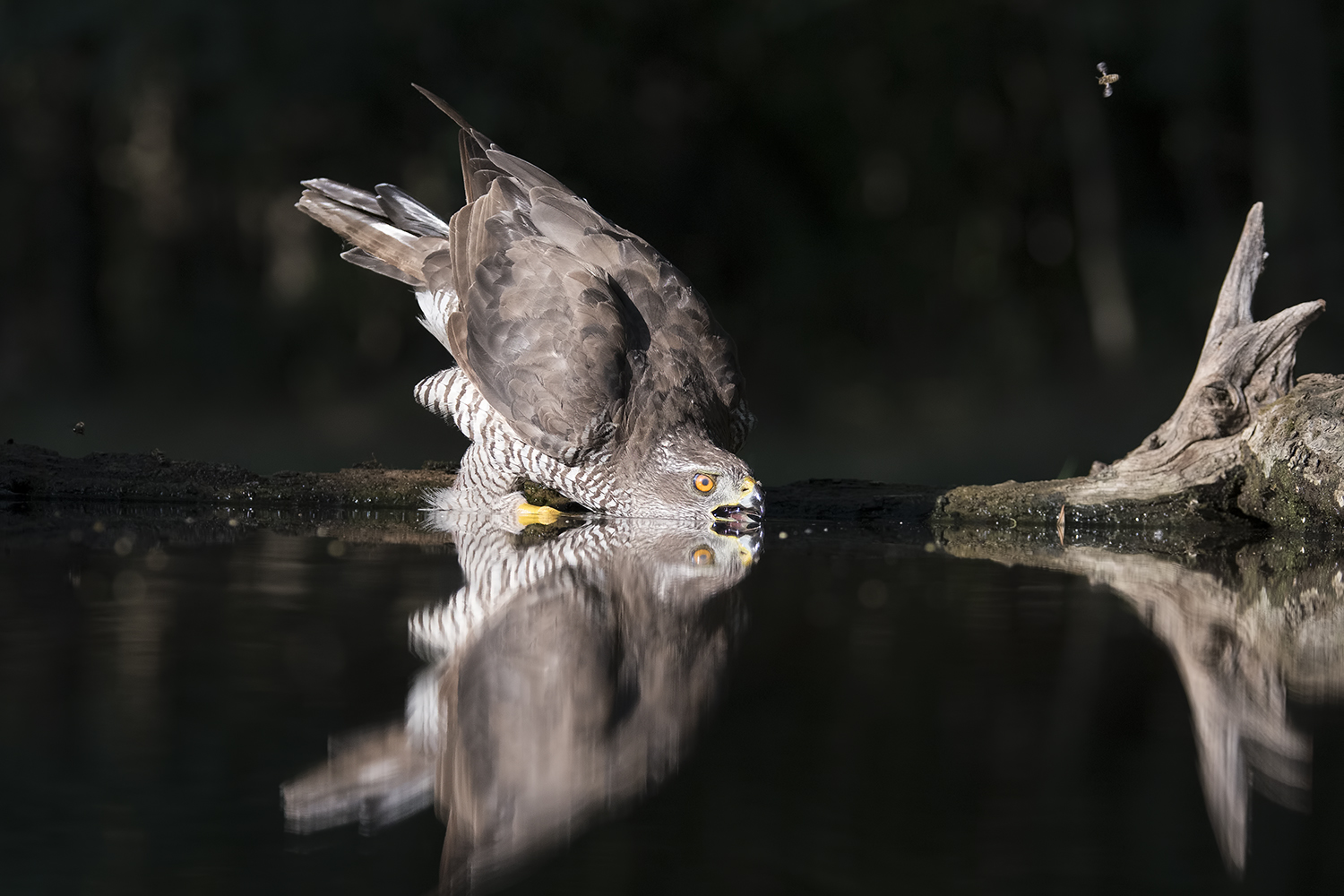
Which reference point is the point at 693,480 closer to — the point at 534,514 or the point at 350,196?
the point at 534,514

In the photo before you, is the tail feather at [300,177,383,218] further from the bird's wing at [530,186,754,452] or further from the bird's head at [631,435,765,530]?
the bird's head at [631,435,765,530]

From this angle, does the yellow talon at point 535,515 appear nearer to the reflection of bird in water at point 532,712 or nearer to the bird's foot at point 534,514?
the bird's foot at point 534,514

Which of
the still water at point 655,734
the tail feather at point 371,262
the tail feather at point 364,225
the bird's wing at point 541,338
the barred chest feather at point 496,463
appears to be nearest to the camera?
the still water at point 655,734

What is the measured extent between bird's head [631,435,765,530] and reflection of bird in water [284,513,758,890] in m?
1.25

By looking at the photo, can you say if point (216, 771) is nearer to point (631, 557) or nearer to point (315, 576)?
point (315, 576)

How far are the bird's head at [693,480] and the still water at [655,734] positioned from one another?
1275 millimetres

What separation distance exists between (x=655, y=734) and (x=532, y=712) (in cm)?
24

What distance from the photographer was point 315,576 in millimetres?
3654

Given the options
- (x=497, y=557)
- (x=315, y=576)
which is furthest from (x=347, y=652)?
(x=497, y=557)

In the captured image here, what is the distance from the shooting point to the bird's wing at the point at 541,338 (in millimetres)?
4891

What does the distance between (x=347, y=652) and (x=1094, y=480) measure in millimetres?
4284

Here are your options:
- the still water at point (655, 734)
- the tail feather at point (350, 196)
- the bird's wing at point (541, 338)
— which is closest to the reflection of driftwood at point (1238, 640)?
the still water at point (655, 734)

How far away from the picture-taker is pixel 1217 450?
18.3 ft

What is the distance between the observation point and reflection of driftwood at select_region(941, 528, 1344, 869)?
1.86m
